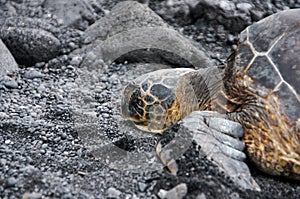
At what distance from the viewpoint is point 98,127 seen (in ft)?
12.9

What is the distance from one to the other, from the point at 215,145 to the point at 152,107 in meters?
1.03

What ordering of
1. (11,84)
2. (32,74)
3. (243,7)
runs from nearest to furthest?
(11,84)
(32,74)
(243,7)

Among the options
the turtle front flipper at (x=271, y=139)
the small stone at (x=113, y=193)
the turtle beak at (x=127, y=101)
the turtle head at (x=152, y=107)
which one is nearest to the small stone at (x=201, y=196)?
the small stone at (x=113, y=193)

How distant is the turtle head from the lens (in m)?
3.93

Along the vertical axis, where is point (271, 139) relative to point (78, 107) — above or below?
above

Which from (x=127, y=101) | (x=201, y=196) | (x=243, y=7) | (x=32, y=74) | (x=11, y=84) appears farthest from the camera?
(x=243, y=7)

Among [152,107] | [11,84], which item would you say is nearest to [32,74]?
[11,84]

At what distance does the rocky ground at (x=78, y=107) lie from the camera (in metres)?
2.82

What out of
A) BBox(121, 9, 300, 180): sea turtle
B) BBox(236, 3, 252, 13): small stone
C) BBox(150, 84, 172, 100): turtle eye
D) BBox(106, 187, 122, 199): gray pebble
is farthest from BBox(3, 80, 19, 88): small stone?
BBox(236, 3, 252, 13): small stone

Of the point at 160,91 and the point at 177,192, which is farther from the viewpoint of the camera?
the point at 160,91

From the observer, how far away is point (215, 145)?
9.98ft

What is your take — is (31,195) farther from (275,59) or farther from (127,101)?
(275,59)

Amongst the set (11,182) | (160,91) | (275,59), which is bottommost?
(160,91)

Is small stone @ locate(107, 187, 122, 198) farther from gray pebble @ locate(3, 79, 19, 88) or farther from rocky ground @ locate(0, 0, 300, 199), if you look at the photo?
gray pebble @ locate(3, 79, 19, 88)
